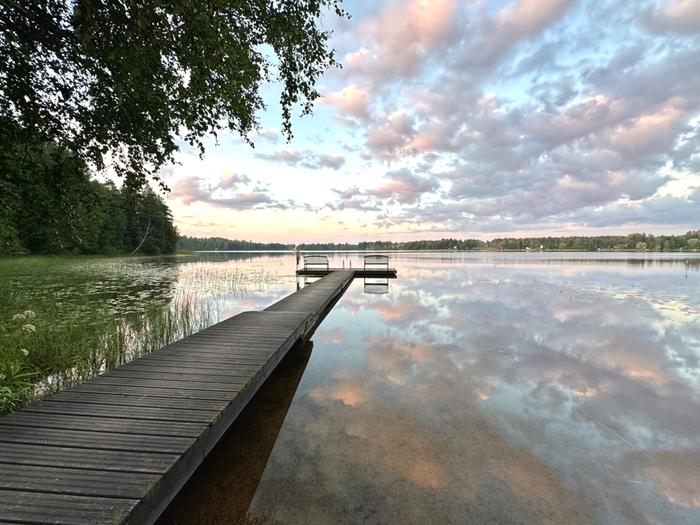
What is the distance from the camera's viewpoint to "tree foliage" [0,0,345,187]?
12.1 ft

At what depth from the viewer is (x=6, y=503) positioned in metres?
1.76

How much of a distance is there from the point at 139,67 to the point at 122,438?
12.6 feet

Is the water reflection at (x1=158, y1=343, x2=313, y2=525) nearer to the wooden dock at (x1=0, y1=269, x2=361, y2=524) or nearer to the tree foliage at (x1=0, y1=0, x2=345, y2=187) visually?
the wooden dock at (x1=0, y1=269, x2=361, y2=524)

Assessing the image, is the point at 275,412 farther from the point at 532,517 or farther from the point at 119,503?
the point at 532,517

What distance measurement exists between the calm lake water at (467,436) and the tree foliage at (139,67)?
14.0 feet

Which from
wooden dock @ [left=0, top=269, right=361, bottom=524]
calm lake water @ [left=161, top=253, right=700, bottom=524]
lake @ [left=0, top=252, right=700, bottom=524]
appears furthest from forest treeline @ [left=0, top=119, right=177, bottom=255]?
calm lake water @ [left=161, top=253, right=700, bottom=524]

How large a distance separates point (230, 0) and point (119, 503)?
476 centimetres

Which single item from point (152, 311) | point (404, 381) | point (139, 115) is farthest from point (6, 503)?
point (152, 311)

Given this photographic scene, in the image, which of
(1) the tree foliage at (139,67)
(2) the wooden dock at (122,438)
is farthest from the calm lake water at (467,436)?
(1) the tree foliage at (139,67)

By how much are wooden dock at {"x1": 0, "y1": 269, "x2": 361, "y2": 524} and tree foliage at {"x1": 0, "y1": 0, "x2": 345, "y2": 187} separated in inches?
132

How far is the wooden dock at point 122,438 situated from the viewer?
1.83 metres

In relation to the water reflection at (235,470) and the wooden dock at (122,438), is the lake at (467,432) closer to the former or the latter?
the water reflection at (235,470)

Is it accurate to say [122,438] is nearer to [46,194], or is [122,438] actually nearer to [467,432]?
[467,432]

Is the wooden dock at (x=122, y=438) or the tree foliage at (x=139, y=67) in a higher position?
the tree foliage at (x=139, y=67)
